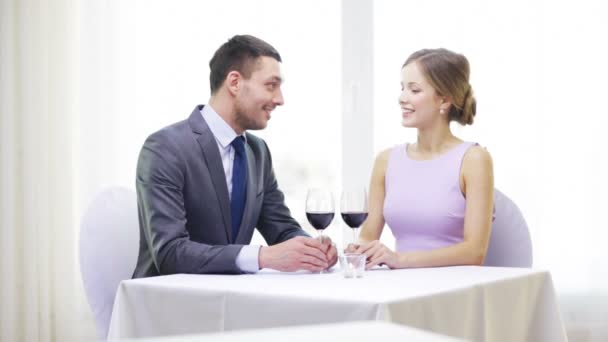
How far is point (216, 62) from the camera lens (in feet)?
9.45

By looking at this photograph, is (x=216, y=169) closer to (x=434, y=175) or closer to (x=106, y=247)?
(x=106, y=247)

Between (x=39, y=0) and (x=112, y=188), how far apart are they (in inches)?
71.4

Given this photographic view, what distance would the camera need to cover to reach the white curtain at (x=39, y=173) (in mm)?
3996

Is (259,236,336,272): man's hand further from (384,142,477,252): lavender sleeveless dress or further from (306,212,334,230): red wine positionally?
(384,142,477,252): lavender sleeveless dress

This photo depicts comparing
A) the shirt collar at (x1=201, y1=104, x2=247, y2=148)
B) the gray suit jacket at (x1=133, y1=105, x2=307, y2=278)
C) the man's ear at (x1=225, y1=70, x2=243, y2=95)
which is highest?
the man's ear at (x1=225, y1=70, x2=243, y2=95)

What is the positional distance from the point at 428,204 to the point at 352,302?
1.13m

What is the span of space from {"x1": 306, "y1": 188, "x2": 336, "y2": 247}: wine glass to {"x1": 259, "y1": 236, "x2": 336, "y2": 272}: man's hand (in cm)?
6

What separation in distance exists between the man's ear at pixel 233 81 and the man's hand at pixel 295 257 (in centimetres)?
73


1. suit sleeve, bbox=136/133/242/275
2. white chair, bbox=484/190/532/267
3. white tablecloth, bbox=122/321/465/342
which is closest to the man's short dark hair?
suit sleeve, bbox=136/133/242/275

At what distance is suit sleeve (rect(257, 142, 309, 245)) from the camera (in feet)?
9.39

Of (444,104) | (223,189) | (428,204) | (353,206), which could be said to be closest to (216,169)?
(223,189)

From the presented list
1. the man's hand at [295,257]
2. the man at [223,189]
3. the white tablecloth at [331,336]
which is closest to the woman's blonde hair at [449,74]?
the man at [223,189]

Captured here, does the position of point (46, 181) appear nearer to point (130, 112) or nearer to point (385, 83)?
point (130, 112)

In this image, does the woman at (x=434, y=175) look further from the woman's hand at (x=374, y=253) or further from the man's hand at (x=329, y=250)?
the man's hand at (x=329, y=250)
